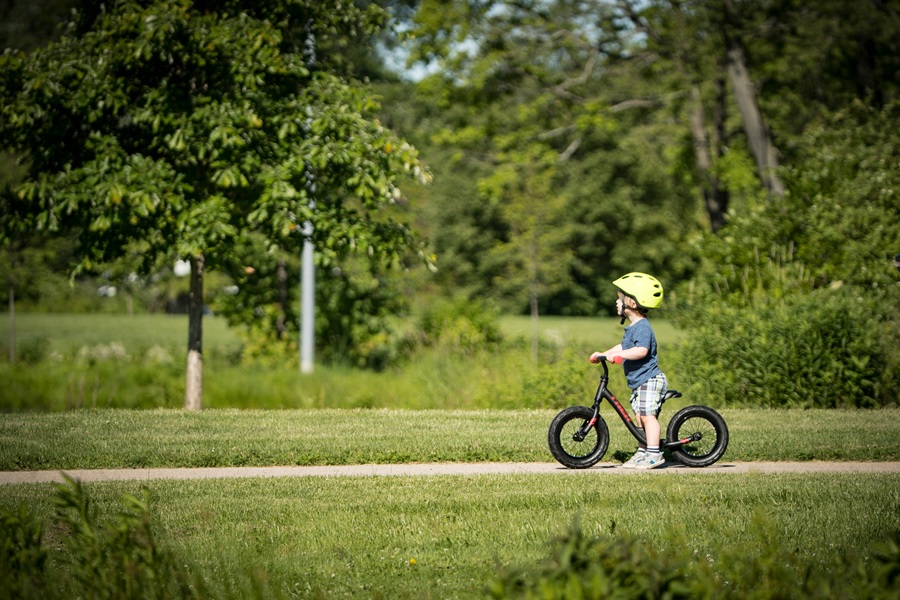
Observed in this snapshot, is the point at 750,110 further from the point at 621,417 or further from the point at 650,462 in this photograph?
the point at 650,462

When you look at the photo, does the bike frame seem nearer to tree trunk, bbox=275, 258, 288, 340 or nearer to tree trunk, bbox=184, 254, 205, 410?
tree trunk, bbox=184, 254, 205, 410

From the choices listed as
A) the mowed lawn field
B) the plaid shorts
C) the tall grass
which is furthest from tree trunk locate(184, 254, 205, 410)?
the plaid shorts

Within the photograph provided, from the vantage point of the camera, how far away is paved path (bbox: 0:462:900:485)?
7703 mm

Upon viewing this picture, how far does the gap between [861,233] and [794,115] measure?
14.7m

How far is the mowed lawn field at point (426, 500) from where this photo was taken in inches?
210

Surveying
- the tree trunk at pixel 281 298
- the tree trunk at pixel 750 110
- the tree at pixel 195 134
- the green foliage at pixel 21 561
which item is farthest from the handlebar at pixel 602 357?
the tree trunk at pixel 750 110

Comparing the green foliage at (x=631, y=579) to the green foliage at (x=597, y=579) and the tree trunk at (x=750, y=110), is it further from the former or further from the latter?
the tree trunk at (x=750, y=110)

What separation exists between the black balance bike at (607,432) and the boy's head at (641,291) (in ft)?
1.79

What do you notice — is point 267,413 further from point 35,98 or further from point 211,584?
point 211,584

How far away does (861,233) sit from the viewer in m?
14.3

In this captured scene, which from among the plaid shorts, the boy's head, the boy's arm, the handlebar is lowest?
the plaid shorts

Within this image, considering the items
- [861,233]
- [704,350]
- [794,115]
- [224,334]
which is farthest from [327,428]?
[224,334]

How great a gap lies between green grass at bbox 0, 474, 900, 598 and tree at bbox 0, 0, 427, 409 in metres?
3.90

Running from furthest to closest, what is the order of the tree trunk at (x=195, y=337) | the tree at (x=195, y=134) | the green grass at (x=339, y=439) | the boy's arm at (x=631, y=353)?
the tree trunk at (x=195, y=337) → the tree at (x=195, y=134) → the green grass at (x=339, y=439) → the boy's arm at (x=631, y=353)
